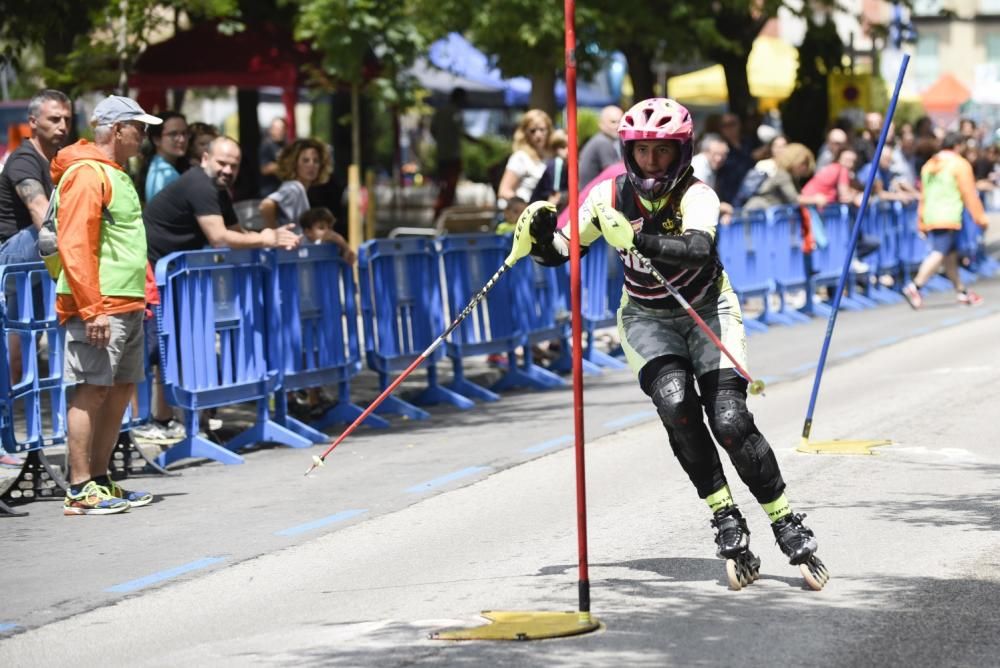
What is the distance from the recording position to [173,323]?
10625 mm

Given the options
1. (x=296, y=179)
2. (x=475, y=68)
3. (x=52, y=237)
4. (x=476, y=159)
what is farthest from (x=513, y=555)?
(x=476, y=159)

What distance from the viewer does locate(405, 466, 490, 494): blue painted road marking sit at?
9.80 metres

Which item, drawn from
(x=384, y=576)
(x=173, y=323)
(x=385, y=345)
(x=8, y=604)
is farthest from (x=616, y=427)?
(x=8, y=604)

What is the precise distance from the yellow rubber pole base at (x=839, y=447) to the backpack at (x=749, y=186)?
8921 millimetres

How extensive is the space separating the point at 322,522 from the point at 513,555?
1381mm

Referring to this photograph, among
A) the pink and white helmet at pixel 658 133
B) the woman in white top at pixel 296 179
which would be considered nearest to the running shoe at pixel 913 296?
the woman in white top at pixel 296 179

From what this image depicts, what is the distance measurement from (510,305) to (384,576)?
688 cm

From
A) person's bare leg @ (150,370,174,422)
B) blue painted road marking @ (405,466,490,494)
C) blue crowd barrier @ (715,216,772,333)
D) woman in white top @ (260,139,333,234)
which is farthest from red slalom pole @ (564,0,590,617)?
blue crowd barrier @ (715,216,772,333)

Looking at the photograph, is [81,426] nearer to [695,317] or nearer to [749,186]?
[695,317]

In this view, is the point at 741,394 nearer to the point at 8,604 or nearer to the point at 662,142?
the point at 662,142

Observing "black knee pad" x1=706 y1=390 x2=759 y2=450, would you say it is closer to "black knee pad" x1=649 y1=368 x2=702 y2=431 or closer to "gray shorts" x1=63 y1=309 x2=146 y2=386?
"black knee pad" x1=649 y1=368 x2=702 y2=431

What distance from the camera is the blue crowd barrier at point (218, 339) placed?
34.9 feet

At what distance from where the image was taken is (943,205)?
20391 millimetres

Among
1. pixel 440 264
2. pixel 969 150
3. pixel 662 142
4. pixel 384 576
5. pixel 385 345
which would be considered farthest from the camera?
pixel 969 150
